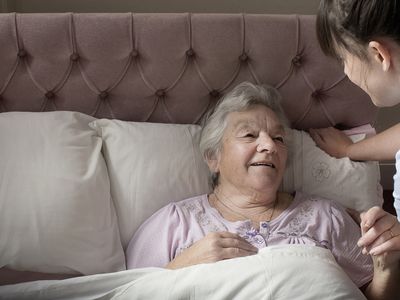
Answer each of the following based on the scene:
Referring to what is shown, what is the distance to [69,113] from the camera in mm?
1703

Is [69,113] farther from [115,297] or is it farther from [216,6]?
[216,6]

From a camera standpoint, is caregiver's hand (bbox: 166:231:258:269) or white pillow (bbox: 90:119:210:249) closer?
caregiver's hand (bbox: 166:231:258:269)

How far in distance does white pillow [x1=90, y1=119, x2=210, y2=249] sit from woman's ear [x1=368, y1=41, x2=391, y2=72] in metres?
0.83

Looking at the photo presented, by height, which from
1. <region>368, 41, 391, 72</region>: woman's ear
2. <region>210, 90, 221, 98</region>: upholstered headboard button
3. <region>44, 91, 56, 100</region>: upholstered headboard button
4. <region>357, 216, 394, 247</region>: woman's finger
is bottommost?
<region>357, 216, 394, 247</region>: woman's finger

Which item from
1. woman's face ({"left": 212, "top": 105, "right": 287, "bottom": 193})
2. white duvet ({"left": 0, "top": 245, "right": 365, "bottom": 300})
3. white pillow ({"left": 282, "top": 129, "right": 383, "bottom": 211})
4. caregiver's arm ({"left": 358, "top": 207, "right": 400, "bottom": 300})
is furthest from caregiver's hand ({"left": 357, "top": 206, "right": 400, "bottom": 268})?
white pillow ({"left": 282, "top": 129, "right": 383, "bottom": 211})

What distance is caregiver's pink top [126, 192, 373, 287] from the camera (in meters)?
1.55

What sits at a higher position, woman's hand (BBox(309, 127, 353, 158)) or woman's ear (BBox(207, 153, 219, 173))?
woman's hand (BBox(309, 127, 353, 158))

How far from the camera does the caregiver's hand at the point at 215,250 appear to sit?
1405mm

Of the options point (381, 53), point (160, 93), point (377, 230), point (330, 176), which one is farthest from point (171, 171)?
point (381, 53)

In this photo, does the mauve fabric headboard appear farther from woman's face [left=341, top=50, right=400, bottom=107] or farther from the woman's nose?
woman's face [left=341, top=50, right=400, bottom=107]

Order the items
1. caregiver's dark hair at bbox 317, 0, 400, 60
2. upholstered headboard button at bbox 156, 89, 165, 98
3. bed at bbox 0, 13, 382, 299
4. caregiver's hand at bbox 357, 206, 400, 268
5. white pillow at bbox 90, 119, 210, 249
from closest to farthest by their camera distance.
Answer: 1. caregiver's dark hair at bbox 317, 0, 400, 60
2. caregiver's hand at bbox 357, 206, 400, 268
3. bed at bbox 0, 13, 382, 299
4. white pillow at bbox 90, 119, 210, 249
5. upholstered headboard button at bbox 156, 89, 165, 98

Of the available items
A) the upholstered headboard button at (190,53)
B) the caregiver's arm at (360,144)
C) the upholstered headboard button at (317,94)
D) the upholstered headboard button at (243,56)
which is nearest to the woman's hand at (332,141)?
the caregiver's arm at (360,144)

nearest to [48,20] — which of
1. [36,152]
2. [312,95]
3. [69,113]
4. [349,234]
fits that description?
[69,113]

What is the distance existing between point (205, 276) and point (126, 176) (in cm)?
52
